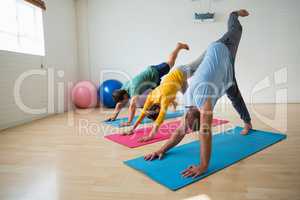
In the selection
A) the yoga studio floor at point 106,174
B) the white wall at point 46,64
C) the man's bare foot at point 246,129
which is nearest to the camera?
→ the yoga studio floor at point 106,174

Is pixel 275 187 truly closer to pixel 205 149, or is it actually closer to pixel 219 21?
pixel 205 149

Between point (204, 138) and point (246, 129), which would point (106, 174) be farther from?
point (246, 129)

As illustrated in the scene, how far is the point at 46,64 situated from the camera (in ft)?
12.4

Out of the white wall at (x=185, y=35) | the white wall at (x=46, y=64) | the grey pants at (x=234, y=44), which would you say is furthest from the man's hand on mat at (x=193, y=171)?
the white wall at (x=185, y=35)

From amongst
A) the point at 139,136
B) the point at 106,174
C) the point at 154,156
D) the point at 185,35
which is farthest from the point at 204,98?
the point at 185,35

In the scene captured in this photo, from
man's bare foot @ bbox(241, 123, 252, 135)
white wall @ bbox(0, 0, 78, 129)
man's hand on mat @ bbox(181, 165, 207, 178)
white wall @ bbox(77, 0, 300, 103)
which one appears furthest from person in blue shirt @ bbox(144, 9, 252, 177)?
white wall @ bbox(77, 0, 300, 103)

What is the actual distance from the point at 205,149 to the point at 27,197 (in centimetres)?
114

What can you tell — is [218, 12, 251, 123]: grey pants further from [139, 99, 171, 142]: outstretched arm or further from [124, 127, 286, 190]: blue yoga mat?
[139, 99, 171, 142]: outstretched arm

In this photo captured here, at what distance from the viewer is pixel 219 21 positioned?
4523 mm

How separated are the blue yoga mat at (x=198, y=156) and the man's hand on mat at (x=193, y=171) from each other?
27 mm

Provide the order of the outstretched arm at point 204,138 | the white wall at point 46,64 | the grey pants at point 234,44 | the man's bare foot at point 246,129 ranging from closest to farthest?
the outstretched arm at point 204,138, the grey pants at point 234,44, the man's bare foot at point 246,129, the white wall at point 46,64

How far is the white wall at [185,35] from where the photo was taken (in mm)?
4398

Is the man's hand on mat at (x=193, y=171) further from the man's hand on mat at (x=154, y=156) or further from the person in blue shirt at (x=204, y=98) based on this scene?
the man's hand on mat at (x=154, y=156)

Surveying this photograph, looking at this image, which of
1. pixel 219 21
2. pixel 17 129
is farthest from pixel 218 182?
pixel 219 21
